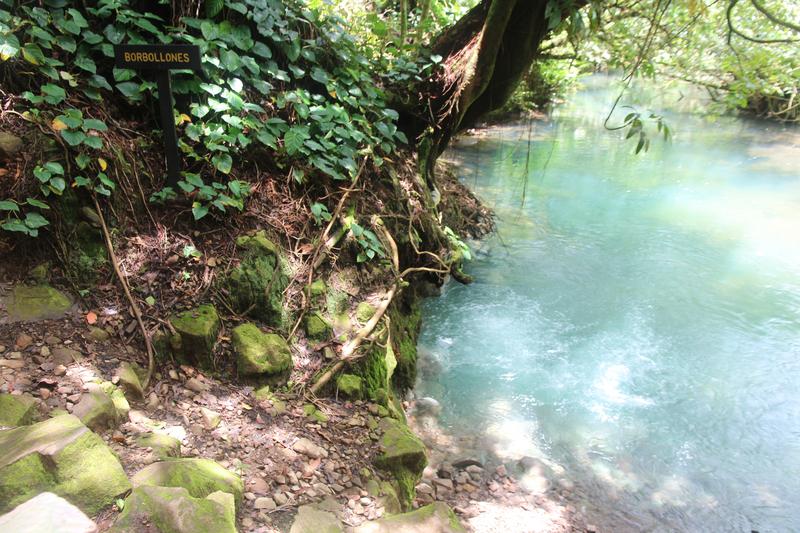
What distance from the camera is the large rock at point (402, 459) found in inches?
101

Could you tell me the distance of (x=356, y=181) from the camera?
3.71m

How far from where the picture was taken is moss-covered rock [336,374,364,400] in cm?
292

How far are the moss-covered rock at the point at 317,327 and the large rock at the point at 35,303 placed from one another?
4.01 ft

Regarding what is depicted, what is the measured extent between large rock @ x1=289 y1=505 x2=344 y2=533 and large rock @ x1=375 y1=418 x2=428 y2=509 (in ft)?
1.88

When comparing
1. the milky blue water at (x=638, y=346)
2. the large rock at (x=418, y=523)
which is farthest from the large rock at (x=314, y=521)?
the milky blue water at (x=638, y=346)

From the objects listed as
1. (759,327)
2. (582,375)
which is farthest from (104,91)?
(759,327)

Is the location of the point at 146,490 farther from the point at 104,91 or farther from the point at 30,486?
the point at 104,91

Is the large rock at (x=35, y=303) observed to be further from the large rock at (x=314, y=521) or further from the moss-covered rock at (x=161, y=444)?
the large rock at (x=314, y=521)

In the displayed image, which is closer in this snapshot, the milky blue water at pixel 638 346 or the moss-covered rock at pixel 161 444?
the moss-covered rock at pixel 161 444

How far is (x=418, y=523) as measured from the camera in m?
2.05

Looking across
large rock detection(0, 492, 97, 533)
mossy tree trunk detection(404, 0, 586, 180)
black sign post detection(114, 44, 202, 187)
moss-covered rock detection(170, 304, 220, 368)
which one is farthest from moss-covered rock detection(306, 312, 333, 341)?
mossy tree trunk detection(404, 0, 586, 180)

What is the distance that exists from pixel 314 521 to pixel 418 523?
1.39 ft

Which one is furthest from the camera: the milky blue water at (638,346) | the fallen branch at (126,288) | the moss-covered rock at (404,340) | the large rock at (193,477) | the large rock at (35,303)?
the moss-covered rock at (404,340)

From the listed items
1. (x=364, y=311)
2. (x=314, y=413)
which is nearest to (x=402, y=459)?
(x=314, y=413)
